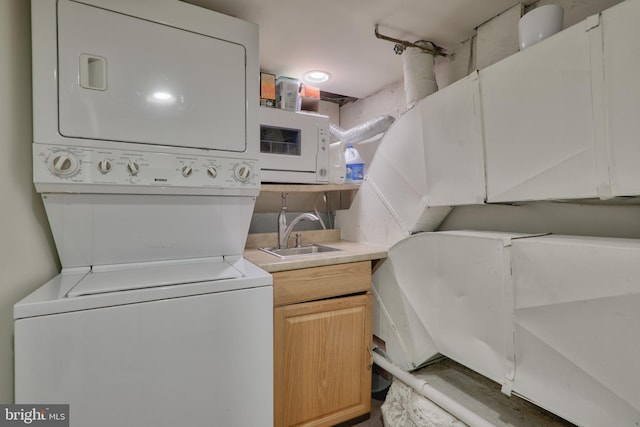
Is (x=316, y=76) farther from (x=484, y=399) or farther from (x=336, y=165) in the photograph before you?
(x=484, y=399)

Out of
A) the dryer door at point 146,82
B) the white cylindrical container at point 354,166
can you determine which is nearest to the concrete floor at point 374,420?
the white cylindrical container at point 354,166

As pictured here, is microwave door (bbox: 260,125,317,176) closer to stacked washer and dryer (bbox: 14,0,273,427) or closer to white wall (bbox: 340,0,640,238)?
stacked washer and dryer (bbox: 14,0,273,427)

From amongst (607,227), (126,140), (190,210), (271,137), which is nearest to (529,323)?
(607,227)

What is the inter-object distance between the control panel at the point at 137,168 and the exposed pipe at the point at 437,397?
1.17 meters

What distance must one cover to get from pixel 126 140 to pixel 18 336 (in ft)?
Result: 2.32

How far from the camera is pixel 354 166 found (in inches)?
87.7

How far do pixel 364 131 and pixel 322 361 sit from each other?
155cm

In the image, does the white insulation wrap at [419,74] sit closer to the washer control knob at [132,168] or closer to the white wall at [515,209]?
the white wall at [515,209]

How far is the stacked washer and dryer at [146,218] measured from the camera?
79 cm

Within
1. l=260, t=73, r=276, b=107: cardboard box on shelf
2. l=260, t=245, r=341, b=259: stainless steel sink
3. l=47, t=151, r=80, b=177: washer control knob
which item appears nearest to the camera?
l=47, t=151, r=80, b=177: washer control knob

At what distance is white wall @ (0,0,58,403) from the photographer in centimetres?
85

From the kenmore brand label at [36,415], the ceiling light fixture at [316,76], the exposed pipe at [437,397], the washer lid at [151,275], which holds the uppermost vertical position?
the ceiling light fixture at [316,76]

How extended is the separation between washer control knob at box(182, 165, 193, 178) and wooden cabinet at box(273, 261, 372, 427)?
576mm

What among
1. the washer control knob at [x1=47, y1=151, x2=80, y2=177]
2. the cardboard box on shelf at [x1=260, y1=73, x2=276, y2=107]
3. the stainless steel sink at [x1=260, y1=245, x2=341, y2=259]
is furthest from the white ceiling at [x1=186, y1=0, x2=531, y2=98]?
the stainless steel sink at [x1=260, y1=245, x2=341, y2=259]
